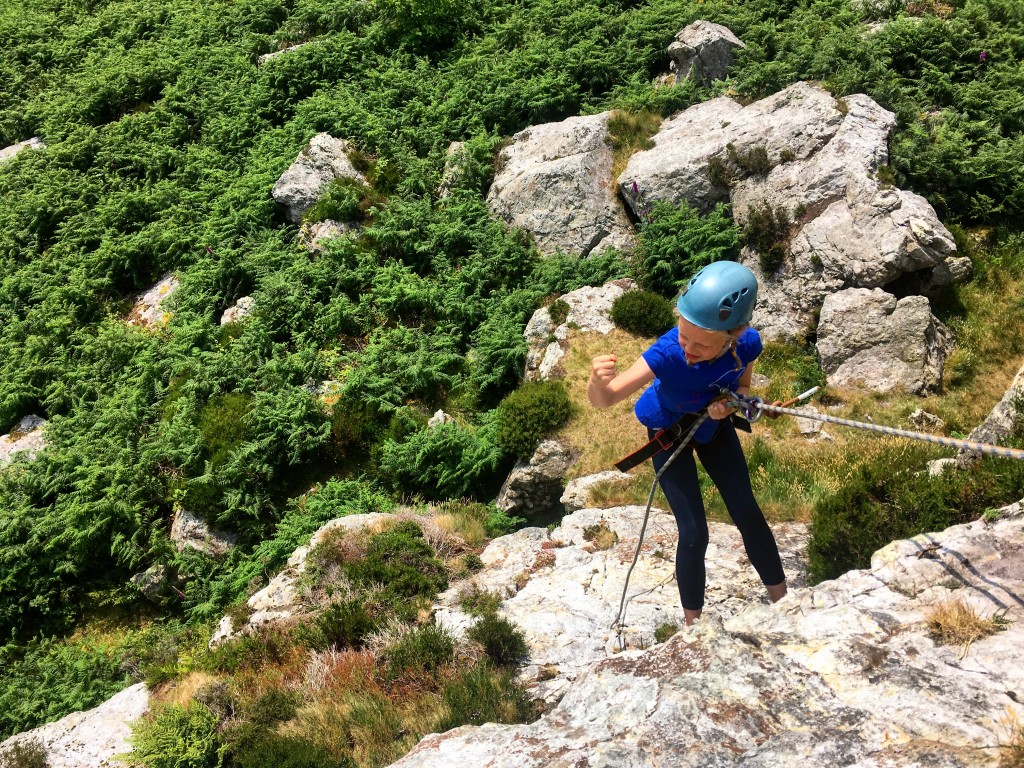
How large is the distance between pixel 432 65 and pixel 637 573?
1668 cm

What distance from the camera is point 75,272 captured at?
17.0 m

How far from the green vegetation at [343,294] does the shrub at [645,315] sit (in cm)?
74

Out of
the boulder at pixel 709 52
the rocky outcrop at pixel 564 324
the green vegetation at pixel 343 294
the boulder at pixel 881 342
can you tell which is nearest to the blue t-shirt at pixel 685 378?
the green vegetation at pixel 343 294

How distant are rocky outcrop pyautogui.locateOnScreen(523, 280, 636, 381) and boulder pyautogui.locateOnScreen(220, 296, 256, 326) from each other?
6099mm

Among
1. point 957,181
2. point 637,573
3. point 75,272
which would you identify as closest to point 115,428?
point 75,272

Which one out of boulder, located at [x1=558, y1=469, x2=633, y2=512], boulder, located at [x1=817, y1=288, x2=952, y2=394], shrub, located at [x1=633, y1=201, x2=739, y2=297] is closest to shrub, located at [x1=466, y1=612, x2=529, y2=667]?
boulder, located at [x1=558, y1=469, x2=633, y2=512]

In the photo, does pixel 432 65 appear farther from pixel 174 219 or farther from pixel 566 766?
pixel 566 766

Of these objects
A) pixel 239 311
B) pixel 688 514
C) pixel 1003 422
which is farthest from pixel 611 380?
pixel 239 311

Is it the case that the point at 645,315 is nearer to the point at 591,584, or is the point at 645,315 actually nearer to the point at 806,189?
the point at 806,189

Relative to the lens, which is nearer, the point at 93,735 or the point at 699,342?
the point at 699,342

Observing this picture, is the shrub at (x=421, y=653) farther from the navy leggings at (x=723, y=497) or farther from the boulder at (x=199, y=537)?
the boulder at (x=199, y=537)

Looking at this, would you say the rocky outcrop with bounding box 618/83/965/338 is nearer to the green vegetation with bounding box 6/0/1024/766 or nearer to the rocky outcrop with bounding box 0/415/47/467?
the green vegetation with bounding box 6/0/1024/766

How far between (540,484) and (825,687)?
6944mm

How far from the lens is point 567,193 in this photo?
1438 cm
